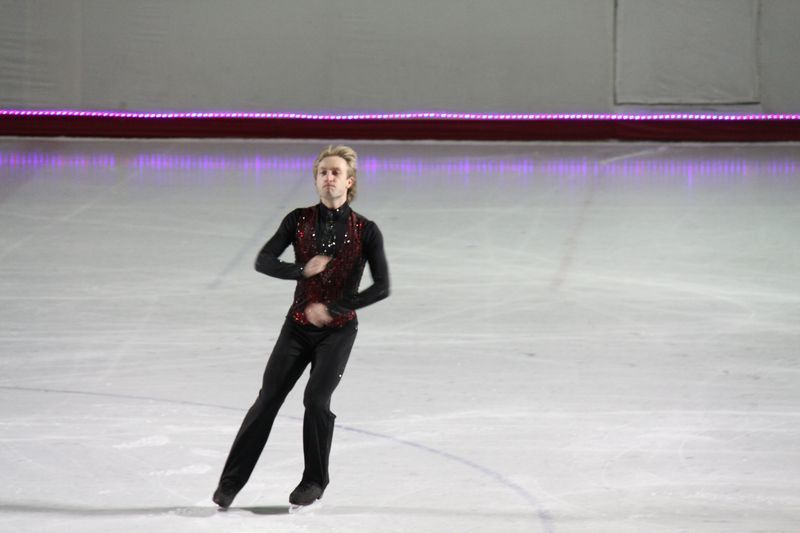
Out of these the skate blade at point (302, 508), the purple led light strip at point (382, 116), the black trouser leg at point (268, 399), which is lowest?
the skate blade at point (302, 508)

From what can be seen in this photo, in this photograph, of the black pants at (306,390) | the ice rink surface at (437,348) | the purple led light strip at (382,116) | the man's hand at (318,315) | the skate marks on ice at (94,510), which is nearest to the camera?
the man's hand at (318,315)

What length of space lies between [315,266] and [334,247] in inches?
5.1

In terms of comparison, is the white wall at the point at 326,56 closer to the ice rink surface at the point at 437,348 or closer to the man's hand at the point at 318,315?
the ice rink surface at the point at 437,348

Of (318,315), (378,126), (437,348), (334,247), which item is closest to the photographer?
(318,315)

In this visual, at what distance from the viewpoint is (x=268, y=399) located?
17.3ft

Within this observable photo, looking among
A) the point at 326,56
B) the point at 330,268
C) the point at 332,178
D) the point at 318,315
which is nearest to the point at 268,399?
the point at 318,315

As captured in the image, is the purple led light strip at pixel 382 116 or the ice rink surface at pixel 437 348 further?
the purple led light strip at pixel 382 116

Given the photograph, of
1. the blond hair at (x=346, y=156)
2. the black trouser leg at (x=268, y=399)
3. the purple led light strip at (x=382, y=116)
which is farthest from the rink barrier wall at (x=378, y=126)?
the black trouser leg at (x=268, y=399)

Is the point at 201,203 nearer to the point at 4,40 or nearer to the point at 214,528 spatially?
the point at 4,40

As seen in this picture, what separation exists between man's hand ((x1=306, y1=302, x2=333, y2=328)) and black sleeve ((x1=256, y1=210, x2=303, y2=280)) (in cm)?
13

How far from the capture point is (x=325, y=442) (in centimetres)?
533

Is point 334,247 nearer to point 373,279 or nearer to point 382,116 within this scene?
point 373,279

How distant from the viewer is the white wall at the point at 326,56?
15477mm

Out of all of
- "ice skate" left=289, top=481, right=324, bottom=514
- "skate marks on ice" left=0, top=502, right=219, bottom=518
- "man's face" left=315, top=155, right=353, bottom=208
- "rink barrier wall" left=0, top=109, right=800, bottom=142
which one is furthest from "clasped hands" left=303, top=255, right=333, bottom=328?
"rink barrier wall" left=0, top=109, right=800, bottom=142
